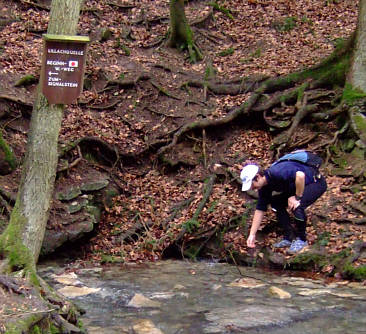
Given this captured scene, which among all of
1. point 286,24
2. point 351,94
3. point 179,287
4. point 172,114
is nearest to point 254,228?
point 179,287

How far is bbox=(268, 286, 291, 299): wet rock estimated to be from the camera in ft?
18.9

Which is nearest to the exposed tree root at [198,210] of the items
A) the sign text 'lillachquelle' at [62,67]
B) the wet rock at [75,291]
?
the wet rock at [75,291]

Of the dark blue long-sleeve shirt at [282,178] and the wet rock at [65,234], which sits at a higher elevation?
the dark blue long-sleeve shirt at [282,178]

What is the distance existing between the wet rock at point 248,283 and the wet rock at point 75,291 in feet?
5.48

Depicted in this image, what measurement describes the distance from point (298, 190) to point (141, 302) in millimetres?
2473

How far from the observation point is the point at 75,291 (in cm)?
608

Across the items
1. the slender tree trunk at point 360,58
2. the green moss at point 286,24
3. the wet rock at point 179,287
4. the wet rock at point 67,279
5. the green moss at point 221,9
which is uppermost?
the green moss at point 221,9

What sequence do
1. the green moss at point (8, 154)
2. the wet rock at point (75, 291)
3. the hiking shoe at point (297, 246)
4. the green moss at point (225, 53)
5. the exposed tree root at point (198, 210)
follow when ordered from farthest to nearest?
1. the green moss at point (225, 53)
2. the green moss at point (8, 154)
3. the exposed tree root at point (198, 210)
4. the hiking shoe at point (297, 246)
5. the wet rock at point (75, 291)

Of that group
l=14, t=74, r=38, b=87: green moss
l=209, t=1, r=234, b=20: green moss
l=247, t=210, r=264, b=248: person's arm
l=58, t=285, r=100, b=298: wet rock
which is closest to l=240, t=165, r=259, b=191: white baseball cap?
l=247, t=210, r=264, b=248: person's arm

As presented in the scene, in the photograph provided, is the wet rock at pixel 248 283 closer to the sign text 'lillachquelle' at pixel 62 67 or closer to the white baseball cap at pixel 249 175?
the white baseball cap at pixel 249 175

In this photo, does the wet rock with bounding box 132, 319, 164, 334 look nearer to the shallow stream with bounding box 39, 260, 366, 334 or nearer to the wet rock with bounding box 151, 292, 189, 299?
the shallow stream with bounding box 39, 260, 366, 334

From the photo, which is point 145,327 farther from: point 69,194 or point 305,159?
point 69,194

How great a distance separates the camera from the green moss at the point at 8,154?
27.8ft

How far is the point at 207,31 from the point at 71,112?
5.65m
